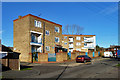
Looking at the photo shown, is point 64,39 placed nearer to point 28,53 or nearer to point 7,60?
point 28,53

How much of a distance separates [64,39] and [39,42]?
97.7 feet

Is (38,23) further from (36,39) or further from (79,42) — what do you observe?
(79,42)

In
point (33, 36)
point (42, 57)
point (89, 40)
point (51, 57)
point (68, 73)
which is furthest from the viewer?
point (89, 40)

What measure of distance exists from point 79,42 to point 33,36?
34.6m

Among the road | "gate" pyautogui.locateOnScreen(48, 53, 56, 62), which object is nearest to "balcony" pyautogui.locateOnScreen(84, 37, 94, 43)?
"gate" pyautogui.locateOnScreen(48, 53, 56, 62)

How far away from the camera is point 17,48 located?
32.8 m

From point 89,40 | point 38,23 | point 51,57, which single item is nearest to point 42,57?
point 51,57

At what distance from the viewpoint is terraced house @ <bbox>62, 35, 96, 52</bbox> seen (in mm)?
62406

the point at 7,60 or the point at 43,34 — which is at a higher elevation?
the point at 43,34

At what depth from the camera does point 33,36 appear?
32844 mm

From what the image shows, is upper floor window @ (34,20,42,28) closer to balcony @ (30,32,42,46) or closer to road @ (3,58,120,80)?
balcony @ (30,32,42,46)

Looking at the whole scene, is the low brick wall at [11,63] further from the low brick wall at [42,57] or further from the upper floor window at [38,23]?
the upper floor window at [38,23]

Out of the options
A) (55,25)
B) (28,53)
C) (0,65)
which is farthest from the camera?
(55,25)

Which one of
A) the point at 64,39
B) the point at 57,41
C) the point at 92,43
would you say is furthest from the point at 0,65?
the point at 92,43
